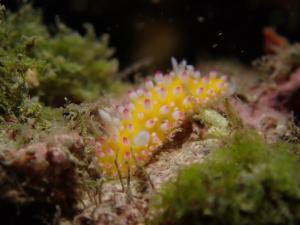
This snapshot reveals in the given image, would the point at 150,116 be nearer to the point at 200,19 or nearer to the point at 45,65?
the point at 45,65

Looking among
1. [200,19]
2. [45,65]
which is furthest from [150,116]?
[200,19]

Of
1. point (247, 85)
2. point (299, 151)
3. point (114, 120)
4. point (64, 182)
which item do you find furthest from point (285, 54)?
point (64, 182)

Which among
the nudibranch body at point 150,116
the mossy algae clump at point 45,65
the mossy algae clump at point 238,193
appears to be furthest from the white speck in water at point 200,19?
the mossy algae clump at point 238,193

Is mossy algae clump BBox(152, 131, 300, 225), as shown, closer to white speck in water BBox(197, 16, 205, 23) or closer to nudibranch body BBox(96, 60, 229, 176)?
nudibranch body BBox(96, 60, 229, 176)

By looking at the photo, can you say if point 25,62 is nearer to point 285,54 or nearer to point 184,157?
point 184,157

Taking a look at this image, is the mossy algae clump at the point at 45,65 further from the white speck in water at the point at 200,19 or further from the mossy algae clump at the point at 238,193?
the white speck in water at the point at 200,19

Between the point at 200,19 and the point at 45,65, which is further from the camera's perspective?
the point at 200,19
